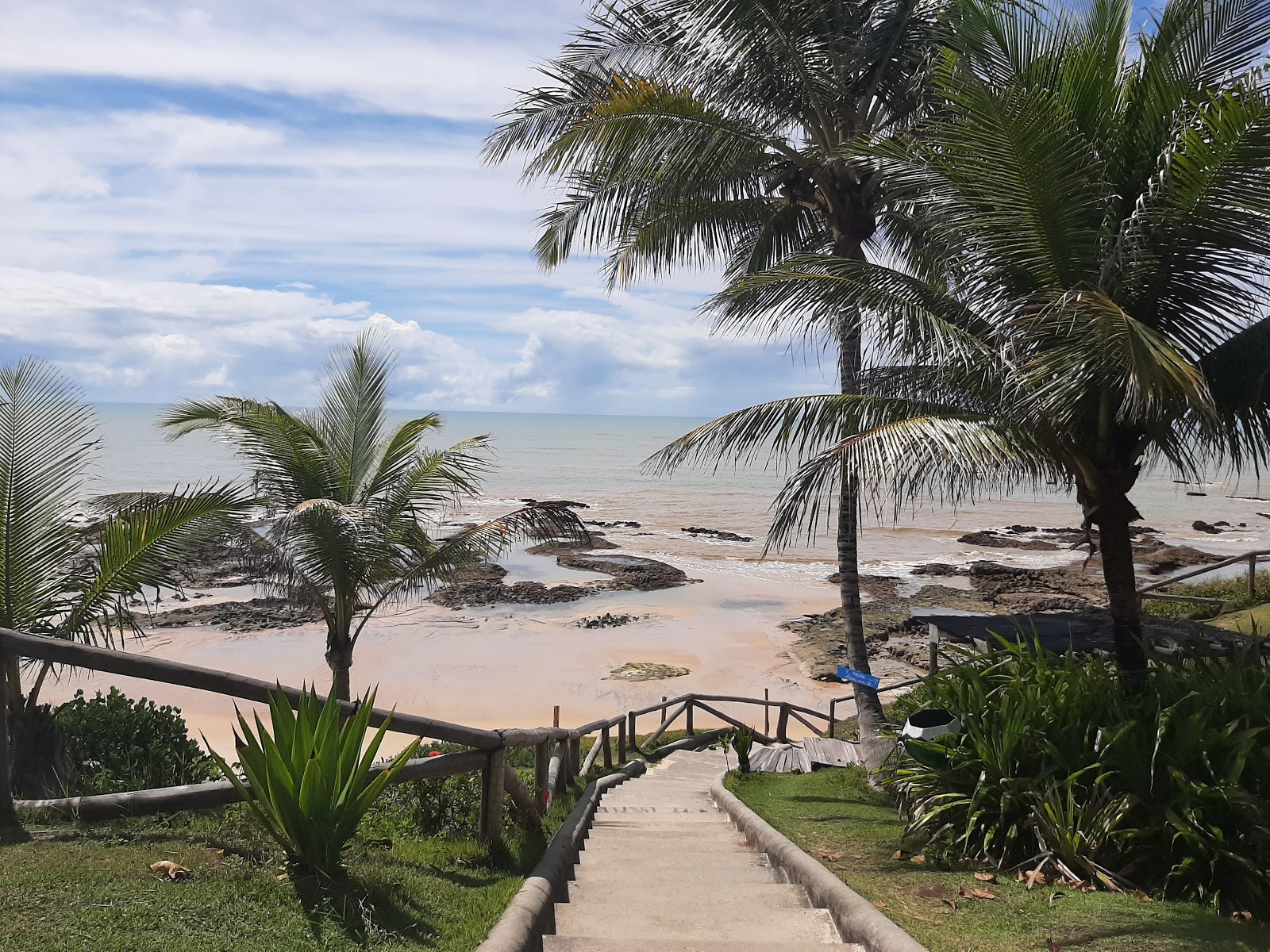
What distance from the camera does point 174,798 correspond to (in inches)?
160

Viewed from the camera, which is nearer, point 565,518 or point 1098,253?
point 1098,253

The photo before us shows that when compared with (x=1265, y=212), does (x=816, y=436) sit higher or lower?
lower

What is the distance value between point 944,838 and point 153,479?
77.3 meters

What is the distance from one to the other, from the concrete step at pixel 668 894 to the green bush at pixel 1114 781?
148 cm

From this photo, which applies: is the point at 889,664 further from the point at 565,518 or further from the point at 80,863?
the point at 80,863

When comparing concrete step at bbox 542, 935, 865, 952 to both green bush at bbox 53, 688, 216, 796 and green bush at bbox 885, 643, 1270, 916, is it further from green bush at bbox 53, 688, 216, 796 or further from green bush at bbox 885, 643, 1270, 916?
green bush at bbox 53, 688, 216, 796

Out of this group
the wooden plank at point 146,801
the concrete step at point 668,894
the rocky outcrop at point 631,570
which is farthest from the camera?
the rocky outcrop at point 631,570

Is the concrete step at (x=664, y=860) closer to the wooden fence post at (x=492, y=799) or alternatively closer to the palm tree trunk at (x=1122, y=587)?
the wooden fence post at (x=492, y=799)

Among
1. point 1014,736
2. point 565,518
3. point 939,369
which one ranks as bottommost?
point 1014,736

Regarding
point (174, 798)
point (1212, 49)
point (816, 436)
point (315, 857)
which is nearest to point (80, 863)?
point (174, 798)

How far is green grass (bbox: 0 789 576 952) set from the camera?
3084mm

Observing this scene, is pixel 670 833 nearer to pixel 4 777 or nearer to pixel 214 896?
pixel 214 896

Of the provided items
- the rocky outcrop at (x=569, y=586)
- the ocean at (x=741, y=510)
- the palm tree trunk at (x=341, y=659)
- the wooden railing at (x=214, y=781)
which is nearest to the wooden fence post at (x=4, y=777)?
the wooden railing at (x=214, y=781)

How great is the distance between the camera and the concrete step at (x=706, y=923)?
3.95 metres
